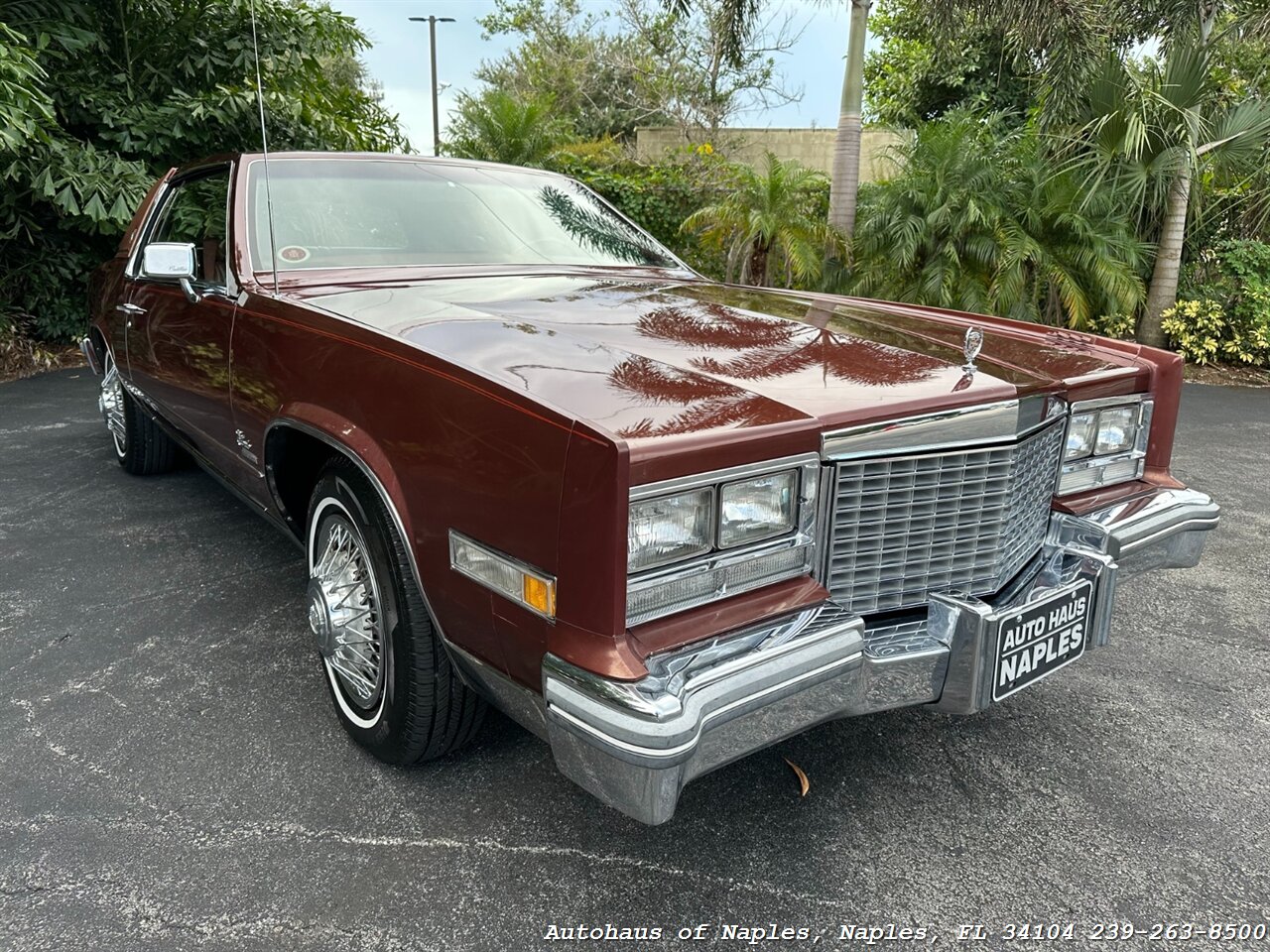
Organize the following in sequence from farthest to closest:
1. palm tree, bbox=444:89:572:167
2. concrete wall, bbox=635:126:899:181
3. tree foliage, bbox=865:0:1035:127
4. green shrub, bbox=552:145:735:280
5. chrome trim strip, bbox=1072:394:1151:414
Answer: concrete wall, bbox=635:126:899:181 → tree foliage, bbox=865:0:1035:127 → palm tree, bbox=444:89:572:167 → green shrub, bbox=552:145:735:280 → chrome trim strip, bbox=1072:394:1151:414

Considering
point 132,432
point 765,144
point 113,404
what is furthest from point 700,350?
point 765,144

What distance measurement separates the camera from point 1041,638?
6.35 feet

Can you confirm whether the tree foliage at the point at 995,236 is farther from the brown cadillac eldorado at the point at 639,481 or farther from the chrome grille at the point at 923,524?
the chrome grille at the point at 923,524

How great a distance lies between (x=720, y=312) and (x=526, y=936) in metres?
1.63

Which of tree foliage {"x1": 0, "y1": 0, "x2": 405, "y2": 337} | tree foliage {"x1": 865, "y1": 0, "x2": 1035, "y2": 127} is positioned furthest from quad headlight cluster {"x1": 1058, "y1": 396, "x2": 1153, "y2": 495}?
tree foliage {"x1": 865, "y1": 0, "x2": 1035, "y2": 127}

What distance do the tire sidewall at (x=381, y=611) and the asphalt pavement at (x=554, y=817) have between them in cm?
10

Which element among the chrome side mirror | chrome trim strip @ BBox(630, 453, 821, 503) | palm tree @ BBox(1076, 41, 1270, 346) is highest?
palm tree @ BBox(1076, 41, 1270, 346)

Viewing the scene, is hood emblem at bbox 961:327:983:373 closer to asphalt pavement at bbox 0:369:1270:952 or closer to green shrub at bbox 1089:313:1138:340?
asphalt pavement at bbox 0:369:1270:952

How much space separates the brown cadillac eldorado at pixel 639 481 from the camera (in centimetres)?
148

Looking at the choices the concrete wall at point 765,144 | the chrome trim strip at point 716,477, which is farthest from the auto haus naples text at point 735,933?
the concrete wall at point 765,144

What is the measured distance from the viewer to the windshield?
2.72 m

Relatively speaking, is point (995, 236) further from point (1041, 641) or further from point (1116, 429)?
point (1041, 641)

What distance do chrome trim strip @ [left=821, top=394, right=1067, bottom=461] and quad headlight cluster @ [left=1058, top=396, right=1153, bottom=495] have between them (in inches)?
16.9

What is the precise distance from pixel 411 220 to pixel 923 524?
77.5 inches
